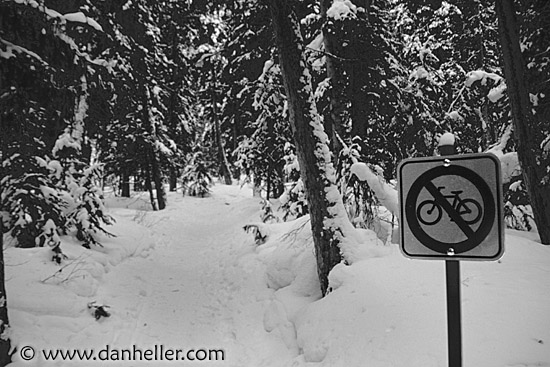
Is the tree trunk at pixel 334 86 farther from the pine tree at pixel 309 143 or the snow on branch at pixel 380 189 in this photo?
the pine tree at pixel 309 143

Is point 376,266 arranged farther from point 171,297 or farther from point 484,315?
point 171,297

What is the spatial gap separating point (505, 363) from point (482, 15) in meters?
15.0

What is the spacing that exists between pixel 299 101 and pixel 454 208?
16.2 feet

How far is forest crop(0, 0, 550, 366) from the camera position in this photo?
622cm

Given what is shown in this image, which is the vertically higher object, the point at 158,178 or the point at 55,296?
the point at 158,178

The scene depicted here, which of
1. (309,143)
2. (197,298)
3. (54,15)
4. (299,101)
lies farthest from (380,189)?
(54,15)

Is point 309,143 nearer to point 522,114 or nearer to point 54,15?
point 522,114

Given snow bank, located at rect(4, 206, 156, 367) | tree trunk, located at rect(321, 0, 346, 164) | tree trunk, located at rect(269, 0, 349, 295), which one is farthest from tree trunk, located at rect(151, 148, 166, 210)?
tree trunk, located at rect(269, 0, 349, 295)

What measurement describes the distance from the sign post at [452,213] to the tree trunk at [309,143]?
4.40 m

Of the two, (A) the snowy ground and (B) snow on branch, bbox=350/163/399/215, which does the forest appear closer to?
(B) snow on branch, bbox=350/163/399/215

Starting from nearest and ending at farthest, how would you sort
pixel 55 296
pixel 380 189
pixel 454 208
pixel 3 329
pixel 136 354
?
pixel 454 208 → pixel 3 329 → pixel 136 354 → pixel 55 296 → pixel 380 189

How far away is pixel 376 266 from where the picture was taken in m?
5.58

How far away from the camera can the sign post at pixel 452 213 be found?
1.69 metres

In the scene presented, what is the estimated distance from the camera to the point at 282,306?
636cm
